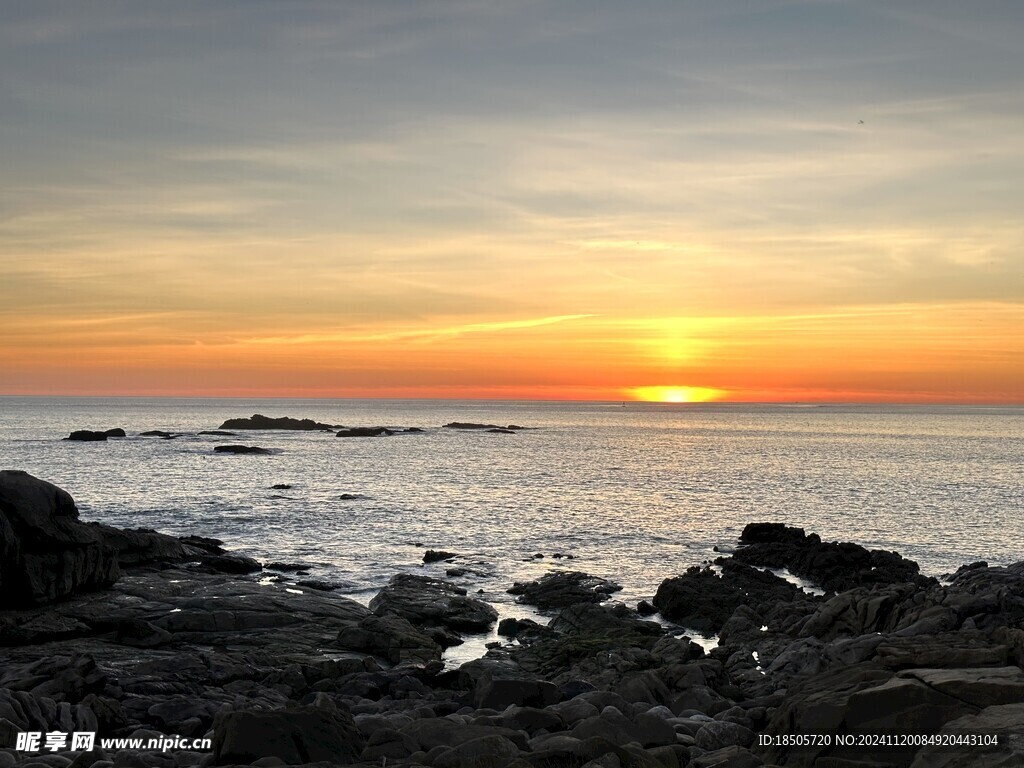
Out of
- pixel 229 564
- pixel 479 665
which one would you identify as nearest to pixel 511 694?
pixel 479 665

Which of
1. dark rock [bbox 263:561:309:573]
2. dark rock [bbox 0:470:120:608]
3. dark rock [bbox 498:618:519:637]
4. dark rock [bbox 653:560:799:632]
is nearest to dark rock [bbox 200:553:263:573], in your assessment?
dark rock [bbox 263:561:309:573]

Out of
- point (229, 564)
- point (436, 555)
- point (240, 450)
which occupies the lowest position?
point (240, 450)

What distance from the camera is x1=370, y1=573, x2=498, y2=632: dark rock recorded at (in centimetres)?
2889

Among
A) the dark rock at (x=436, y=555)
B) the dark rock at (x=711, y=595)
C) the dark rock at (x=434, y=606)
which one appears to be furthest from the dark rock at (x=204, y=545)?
the dark rock at (x=711, y=595)

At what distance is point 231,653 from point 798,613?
1839cm

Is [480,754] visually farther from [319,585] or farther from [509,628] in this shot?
[319,585]

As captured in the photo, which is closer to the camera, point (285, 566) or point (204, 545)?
point (285, 566)

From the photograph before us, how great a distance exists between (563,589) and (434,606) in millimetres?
6347

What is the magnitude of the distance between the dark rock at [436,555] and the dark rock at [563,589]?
21.9 feet

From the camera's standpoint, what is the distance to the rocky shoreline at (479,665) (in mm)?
12008

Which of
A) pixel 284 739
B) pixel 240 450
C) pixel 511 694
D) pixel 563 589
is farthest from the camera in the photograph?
pixel 240 450

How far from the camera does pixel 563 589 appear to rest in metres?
33.8

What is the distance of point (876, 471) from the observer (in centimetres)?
9525

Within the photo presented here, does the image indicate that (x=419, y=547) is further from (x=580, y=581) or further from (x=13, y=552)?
(x=13, y=552)
